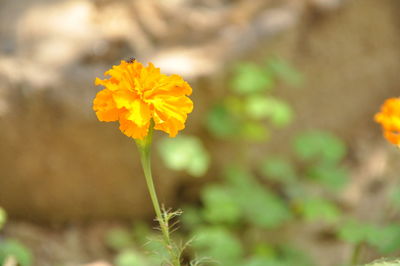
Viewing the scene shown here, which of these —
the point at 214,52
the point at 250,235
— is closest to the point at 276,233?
the point at 250,235

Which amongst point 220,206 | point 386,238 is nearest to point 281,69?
point 220,206

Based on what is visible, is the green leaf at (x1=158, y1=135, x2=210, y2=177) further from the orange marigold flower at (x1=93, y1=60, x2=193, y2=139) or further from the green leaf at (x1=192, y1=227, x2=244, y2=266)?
the orange marigold flower at (x1=93, y1=60, x2=193, y2=139)

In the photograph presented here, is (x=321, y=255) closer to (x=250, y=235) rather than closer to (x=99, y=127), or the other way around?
(x=250, y=235)

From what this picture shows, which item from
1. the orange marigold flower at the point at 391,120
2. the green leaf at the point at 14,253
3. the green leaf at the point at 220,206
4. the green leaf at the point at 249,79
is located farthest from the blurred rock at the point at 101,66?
the orange marigold flower at the point at 391,120

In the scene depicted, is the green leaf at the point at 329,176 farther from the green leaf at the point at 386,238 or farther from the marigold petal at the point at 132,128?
the marigold petal at the point at 132,128

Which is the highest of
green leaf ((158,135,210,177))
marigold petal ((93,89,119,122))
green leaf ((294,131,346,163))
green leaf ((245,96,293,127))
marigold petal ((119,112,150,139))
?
green leaf ((245,96,293,127))

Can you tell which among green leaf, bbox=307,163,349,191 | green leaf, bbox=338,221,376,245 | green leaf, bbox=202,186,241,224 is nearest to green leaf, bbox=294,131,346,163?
green leaf, bbox=307,163,349,191

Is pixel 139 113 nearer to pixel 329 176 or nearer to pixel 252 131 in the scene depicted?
pixel 252 131
